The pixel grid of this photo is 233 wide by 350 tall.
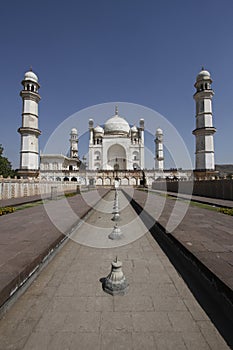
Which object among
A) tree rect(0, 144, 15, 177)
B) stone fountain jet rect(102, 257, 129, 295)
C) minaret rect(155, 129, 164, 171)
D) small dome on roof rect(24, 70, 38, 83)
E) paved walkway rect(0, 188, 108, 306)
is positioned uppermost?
small dome on roof rect(24, 70, 38, 83)

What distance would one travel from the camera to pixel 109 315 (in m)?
2.12

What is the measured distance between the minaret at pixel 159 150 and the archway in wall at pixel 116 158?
8342 mm

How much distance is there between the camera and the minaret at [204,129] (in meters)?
37.2

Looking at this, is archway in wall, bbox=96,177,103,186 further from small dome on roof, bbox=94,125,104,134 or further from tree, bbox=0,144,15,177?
small dome on roof, bbox=94,125,104,134

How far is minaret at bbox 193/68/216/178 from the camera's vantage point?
3719cm

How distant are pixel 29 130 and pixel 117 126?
86.4ft

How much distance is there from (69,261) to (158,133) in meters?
57.1

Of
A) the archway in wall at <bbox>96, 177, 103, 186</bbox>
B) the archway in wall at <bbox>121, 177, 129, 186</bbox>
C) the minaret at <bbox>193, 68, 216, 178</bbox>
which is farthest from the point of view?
the archway in wall at <bbox>121, 177, 129, 186</bbox>

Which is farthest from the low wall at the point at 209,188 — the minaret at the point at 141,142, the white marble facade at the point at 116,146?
the white marble facade at the point at 116,146

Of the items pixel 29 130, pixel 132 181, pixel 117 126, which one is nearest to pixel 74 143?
pixel 117 126

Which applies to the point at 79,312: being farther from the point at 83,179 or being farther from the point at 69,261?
the point at 83,179

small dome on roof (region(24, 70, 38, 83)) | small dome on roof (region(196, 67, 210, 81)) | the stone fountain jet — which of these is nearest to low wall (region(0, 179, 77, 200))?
the stone fountain jet

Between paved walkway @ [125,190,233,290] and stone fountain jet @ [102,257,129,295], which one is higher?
paved walkway @ [125,190,233,290]

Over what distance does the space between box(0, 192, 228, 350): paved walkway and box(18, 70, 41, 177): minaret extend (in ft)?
119
